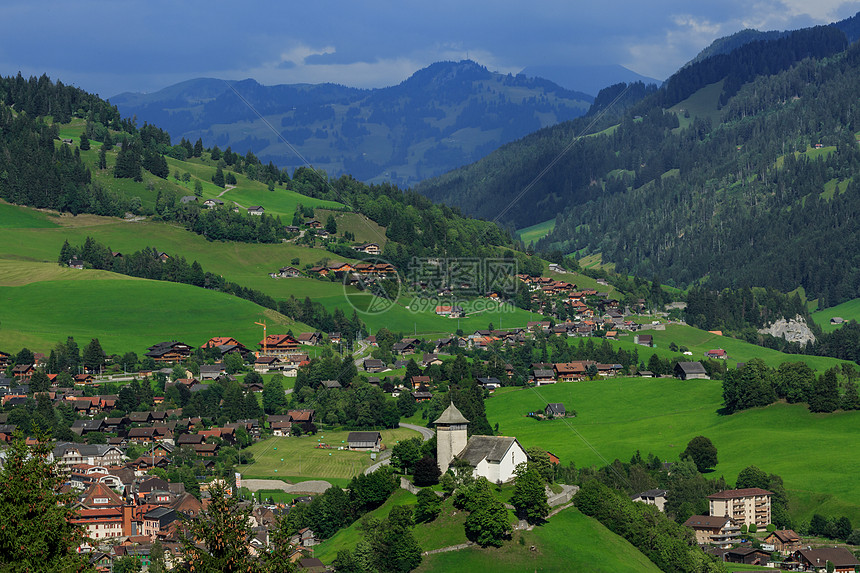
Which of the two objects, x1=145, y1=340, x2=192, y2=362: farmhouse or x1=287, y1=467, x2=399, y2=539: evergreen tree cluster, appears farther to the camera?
x1=145, y1=340, x2=192, y2=362: farmhouse

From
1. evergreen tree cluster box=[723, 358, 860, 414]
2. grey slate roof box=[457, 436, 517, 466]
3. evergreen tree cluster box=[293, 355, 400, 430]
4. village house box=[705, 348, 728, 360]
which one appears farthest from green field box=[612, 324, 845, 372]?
grey slate roof box=[457, 436, 517, 466]

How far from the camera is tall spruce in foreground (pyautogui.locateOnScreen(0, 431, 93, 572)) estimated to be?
27.0 metres

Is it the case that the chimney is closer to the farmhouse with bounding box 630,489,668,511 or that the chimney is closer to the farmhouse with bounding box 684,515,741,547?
the farmhouse with bounding box 630,489,668,511

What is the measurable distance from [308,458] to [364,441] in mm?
6782

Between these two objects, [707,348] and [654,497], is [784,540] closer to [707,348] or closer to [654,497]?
[654,497]

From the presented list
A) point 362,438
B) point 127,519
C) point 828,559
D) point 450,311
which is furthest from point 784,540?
point 450,311

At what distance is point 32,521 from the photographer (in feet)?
89.6

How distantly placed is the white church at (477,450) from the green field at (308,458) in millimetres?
20931

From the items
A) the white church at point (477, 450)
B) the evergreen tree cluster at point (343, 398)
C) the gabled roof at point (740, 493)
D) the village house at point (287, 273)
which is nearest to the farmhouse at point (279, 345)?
the evergreen tree cluster at point (343, 398)

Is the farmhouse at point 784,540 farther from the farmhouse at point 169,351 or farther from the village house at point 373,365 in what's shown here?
the farmhouse at point 169,351

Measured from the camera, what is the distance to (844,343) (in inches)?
6831

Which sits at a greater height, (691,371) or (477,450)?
(477,450)

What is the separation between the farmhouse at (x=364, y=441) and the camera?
103 metres

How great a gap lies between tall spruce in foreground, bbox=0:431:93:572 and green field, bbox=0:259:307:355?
114 metres
